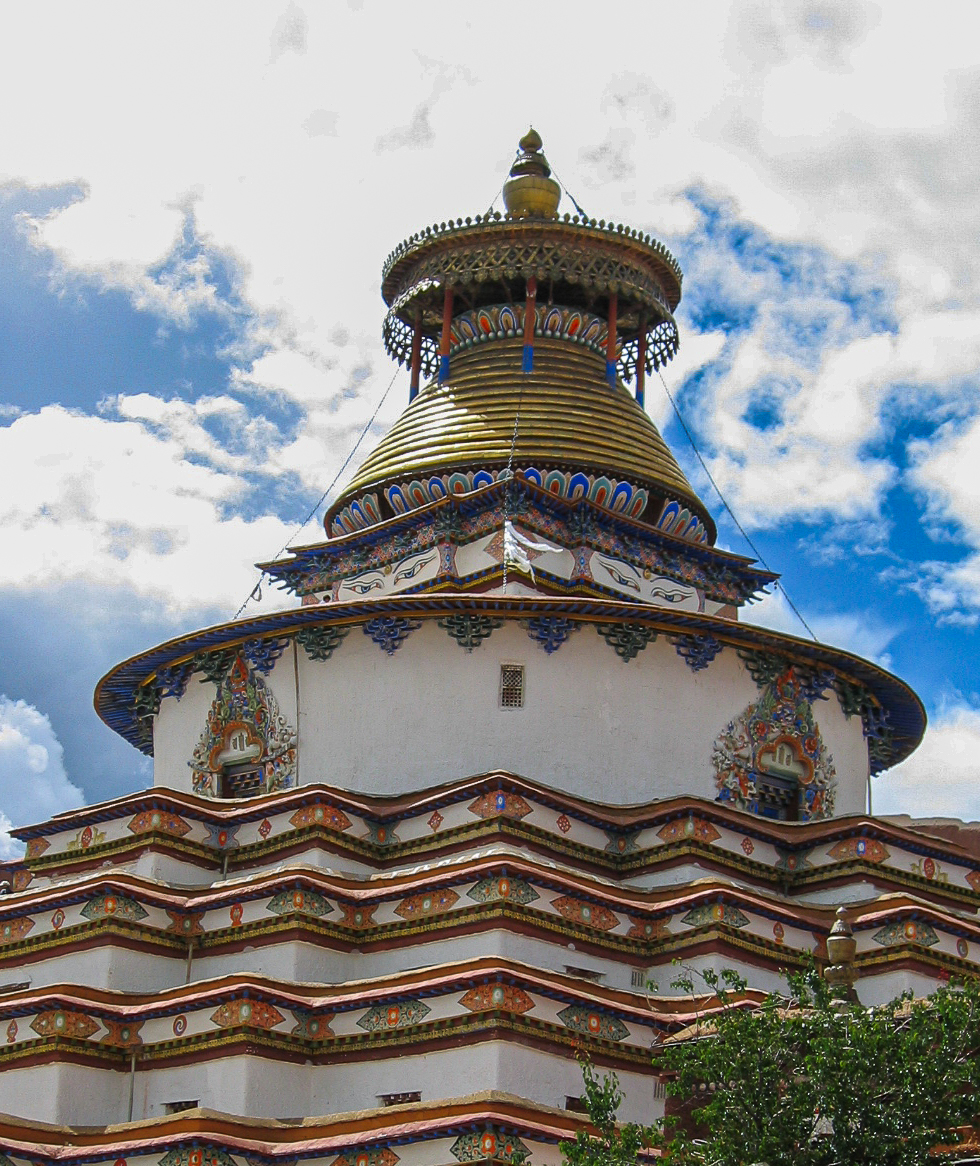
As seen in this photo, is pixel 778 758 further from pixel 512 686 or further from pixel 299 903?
pixel 299 903

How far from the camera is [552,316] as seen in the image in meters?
28.8

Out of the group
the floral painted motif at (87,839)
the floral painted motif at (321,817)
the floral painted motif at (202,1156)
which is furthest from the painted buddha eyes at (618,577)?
the floral painted motif at (202,1156)

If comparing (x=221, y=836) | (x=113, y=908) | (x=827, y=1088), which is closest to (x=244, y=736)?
(x=221, y=836)

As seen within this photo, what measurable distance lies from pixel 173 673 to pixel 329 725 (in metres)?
2.79

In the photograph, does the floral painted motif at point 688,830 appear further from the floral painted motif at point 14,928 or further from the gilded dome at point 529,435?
the floral painted motif at point 14,928

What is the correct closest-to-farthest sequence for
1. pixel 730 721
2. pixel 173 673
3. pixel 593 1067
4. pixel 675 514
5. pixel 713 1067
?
pixel 713 1067 < pixel 593 1067 < pixel 730 721 < pixel 173 673 < pixel 675 514

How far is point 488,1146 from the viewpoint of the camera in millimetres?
16641

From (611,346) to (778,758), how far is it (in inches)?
309

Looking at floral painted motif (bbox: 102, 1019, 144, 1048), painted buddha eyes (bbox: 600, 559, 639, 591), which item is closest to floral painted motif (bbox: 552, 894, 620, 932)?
floral painted motif (bbox: 102, 1019, 144, 1048)

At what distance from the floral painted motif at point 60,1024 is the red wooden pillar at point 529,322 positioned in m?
12.3

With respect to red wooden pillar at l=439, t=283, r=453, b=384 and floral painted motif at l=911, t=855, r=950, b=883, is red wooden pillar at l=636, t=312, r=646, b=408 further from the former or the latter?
floral painted motif at l=911, t=855, r=950, b=883

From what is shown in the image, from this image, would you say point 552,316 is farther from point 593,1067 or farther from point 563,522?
point 593,1067

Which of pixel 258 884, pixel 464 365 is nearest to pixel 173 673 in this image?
pixel 258 884

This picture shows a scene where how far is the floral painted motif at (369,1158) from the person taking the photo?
56.5 ft
